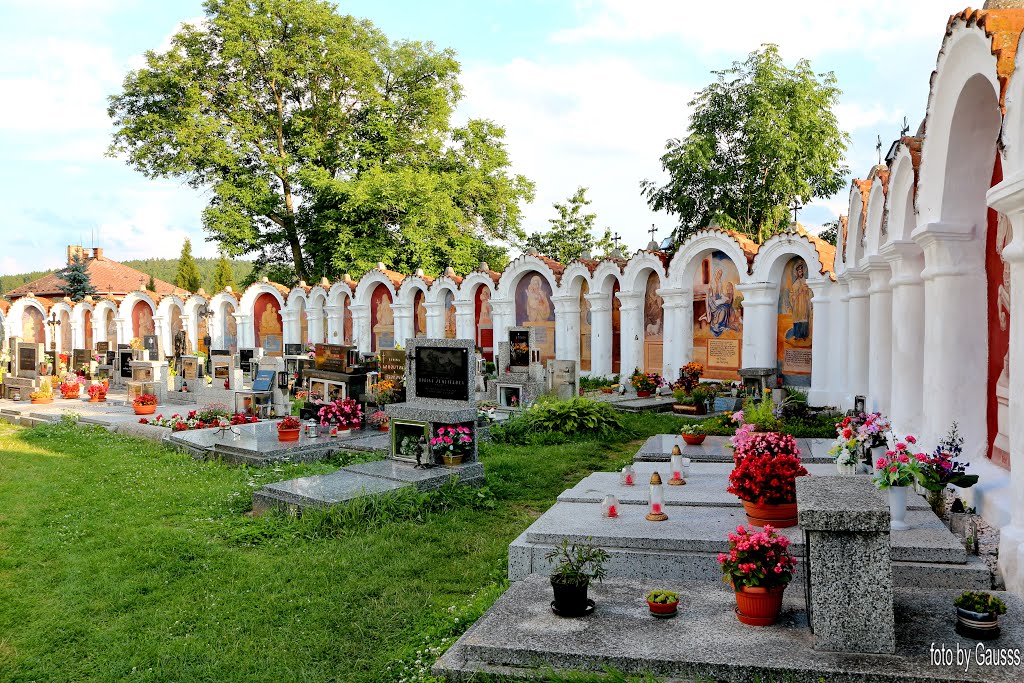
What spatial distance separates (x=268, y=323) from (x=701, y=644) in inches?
1151

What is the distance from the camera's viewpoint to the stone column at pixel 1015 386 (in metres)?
4.83

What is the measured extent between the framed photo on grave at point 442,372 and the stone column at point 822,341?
32.9ft

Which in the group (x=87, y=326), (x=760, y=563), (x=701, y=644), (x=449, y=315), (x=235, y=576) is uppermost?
(x=449, y=315)

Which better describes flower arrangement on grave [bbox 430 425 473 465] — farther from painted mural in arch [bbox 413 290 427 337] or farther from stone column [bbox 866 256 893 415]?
painted mural in arch [bbox 413 290 427 337]

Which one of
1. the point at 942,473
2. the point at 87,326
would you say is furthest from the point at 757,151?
the point at 87,326

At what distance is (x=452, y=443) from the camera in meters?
9.96

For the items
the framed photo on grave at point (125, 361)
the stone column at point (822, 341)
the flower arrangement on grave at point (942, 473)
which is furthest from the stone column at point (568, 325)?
the flower arrangement on grave at point (942, 473)

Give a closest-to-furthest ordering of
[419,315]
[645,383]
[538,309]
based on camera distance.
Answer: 1. [645,383]
2. [538,309]
3. [419,315]

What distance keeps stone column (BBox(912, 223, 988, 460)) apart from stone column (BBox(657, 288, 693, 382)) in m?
12.8

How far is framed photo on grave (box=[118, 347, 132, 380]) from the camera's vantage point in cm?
2378

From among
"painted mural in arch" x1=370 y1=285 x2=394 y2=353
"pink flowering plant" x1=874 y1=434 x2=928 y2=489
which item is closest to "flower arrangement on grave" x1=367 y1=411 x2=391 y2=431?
"pink flowering plant" x1=874 y1=434 x2=928 y2=489

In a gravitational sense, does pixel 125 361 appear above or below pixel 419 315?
below

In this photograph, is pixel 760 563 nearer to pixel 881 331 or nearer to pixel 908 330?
pixel 908 330

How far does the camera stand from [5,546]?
7.71 meters
